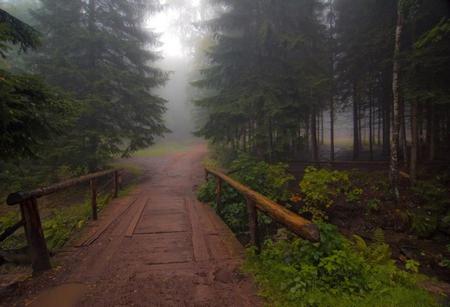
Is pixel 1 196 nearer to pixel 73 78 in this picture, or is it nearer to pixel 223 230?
pixel 73 78

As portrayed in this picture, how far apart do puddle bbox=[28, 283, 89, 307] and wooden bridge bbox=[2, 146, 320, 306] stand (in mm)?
13


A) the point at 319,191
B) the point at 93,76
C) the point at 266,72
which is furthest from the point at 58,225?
the point at 266,72

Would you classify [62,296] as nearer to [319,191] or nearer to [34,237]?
[34,237]

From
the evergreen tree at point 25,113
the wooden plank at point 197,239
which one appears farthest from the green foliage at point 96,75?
the evergreen tree at point 25,113

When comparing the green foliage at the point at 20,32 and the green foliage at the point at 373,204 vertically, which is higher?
the green foliage at the point at 20,32

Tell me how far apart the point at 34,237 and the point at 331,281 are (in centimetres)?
438

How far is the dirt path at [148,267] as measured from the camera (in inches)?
135

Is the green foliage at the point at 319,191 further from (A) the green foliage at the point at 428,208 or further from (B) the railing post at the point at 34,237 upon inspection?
(B) the railing post at the point at 34,237

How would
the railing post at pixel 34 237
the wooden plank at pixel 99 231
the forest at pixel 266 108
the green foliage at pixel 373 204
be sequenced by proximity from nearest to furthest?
1. the railing post at pixel 34 237
2. the wooden plank at pixel 99 231
3. the forest at pixel 266 108
4. the green foliage at pixel 373 204

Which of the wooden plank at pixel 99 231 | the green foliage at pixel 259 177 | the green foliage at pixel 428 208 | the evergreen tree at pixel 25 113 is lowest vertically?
the green foliage at pixel 428 208

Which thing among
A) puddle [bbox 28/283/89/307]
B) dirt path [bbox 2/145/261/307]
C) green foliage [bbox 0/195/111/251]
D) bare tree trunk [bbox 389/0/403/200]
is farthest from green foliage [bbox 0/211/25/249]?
bare tree trunk [bbox 389/0/403/200]

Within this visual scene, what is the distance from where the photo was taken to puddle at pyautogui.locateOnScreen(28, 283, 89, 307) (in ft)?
11.0

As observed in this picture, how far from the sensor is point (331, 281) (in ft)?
10.6

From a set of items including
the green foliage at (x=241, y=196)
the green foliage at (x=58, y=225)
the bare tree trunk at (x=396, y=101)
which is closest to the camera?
the green foliage at (x=58, y=225)
